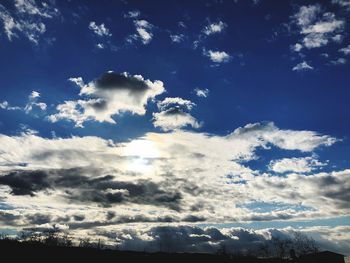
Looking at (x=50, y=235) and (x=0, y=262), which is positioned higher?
(x=50, y=235)

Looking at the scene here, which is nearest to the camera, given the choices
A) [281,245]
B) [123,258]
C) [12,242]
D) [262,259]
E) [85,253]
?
[12,242]

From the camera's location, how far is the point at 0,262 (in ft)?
60.8

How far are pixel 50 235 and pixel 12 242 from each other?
767 inches

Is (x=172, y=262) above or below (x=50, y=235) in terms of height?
below

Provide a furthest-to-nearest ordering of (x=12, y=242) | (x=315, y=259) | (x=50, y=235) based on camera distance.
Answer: (x=315, y=259), (x=50, y=235), (x=12, y=242)

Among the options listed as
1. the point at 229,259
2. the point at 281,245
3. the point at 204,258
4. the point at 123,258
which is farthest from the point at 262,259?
the point at 281,245

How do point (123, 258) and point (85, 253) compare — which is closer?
point (85, 253)

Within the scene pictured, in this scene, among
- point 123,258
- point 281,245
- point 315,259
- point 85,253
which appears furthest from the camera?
point 281,245

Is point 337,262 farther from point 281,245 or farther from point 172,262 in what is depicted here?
point 281,245

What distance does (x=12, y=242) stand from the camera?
19812 mm

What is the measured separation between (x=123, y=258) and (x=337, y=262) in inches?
1308

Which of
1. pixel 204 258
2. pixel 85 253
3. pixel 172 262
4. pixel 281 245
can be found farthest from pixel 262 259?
pixel 281 245

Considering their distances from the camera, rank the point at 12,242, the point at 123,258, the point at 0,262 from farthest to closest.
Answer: the point at 123,258 → the point at 12,242 → the point at 0,262

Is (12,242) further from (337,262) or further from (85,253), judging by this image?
(337,262)
